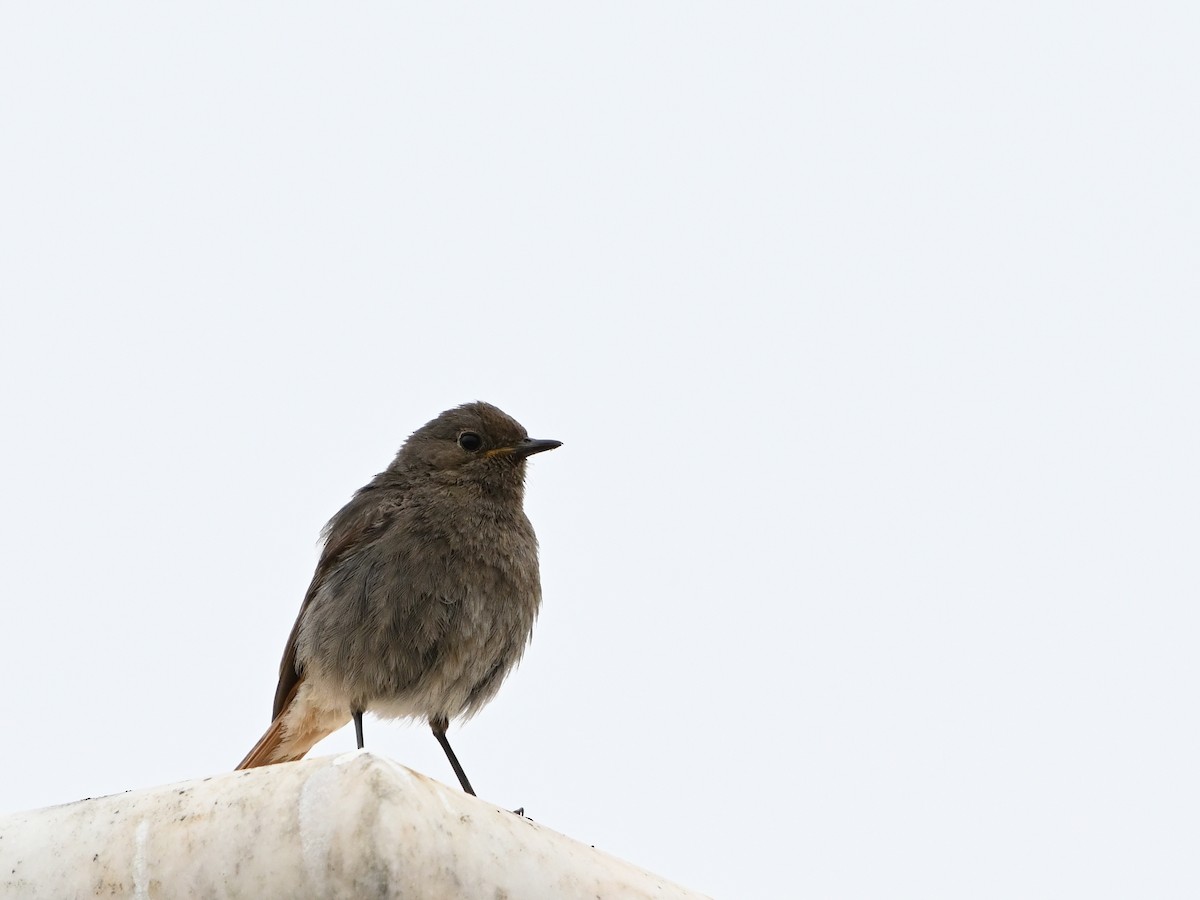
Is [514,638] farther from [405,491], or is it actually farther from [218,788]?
[218,788]

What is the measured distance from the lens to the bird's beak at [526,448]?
7812mm

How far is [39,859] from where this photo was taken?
4.41 m

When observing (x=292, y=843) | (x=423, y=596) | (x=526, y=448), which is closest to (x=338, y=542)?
(x=423, y=596)

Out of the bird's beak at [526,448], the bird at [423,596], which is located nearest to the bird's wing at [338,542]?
the bird at [423,596]

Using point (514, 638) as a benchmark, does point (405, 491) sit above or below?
above

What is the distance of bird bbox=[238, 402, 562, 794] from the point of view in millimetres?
6969

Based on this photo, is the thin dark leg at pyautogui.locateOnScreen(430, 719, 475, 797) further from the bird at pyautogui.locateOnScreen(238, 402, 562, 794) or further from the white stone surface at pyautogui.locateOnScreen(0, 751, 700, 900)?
the white stone surface at pyautogui.locateOnScreen(0, 751, 700, 900)

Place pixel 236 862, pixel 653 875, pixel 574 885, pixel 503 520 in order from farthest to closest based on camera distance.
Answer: pixel 503 520, pixel 653 875, pixel 574 885, pixel 236 862

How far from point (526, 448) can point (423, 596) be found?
3.93 ft

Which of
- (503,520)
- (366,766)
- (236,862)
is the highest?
(503,520)

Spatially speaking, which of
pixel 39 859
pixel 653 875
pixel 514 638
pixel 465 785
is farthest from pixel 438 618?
pixel 39 859

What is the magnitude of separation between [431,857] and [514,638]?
3.11 m

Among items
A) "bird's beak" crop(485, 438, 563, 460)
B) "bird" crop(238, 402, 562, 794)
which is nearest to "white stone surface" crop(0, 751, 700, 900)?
"bird" crop(238, 402, 562, 794)

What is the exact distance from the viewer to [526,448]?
784cm
